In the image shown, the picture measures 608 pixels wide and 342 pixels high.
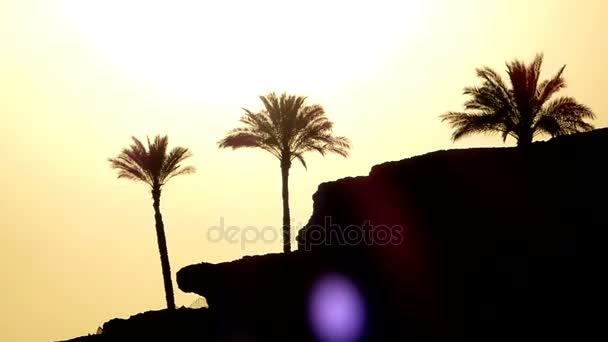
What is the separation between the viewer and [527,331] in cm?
1399

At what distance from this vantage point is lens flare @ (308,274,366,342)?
16.3 meters

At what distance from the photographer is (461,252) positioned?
15.5 meters

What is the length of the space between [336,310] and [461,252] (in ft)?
10.3

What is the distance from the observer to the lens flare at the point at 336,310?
16.3m

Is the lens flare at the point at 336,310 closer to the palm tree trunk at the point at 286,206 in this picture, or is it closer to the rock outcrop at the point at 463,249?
the rock outcrop at the point at 463,249

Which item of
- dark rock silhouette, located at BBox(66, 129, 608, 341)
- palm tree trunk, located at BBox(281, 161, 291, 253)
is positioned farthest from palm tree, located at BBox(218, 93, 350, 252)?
dark rock silhouette, located at BBox(66, 129, 608, 341)

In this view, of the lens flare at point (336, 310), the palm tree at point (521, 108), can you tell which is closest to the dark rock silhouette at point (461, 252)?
the lens flare at point (336, 310)

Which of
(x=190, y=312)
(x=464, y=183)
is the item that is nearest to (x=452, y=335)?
(x=464, y=183)

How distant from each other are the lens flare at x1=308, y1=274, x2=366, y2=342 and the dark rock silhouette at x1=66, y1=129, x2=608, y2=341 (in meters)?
0.16

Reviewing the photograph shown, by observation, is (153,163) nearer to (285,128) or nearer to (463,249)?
(285,128)

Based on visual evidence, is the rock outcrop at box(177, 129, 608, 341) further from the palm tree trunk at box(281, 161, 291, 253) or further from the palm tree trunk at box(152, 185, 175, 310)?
the palm tree trunk at box(152, 185, 175, 310)

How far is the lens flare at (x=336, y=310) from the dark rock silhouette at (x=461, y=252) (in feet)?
0.53

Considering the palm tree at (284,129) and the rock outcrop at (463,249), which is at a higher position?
the palm tree at (284,129)

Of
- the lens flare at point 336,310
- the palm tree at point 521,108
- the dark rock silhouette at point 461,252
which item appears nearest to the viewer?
the dark rock silhouette at point 461,252
